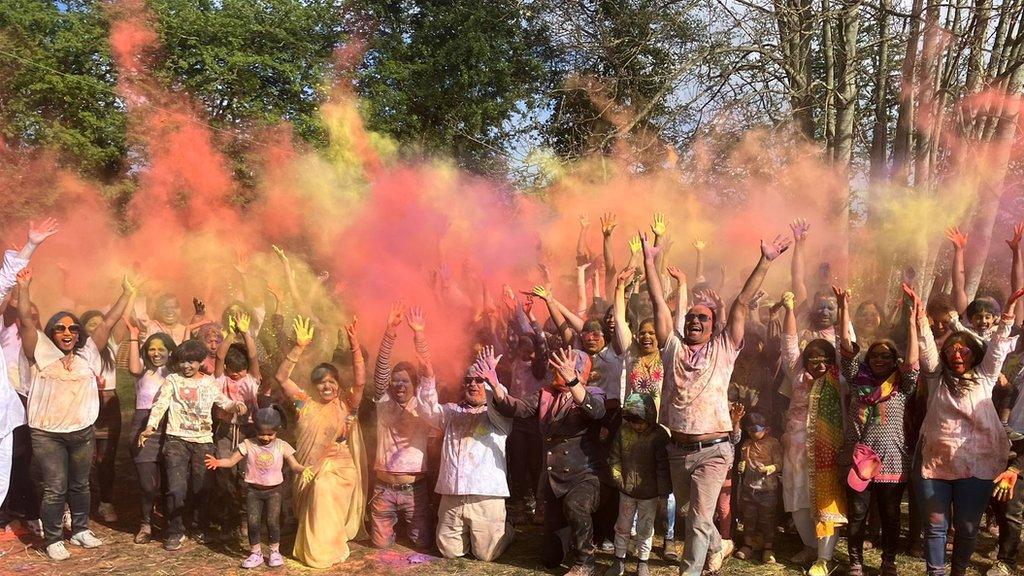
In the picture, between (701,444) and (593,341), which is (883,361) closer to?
(701,444)

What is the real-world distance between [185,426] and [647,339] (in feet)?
11.8

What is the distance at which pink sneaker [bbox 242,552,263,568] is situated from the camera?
18.9ft

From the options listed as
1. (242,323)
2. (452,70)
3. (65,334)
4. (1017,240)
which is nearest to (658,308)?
(1017,240)

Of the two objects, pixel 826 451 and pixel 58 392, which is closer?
pixel 826 451

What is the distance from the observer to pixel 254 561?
579cm

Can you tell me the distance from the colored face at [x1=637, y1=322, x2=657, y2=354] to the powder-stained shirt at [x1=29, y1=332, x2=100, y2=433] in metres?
4.21

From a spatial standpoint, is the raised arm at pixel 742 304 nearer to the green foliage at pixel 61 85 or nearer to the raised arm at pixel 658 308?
the raised arm at pixel 658 308

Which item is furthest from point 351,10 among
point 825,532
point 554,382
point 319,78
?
point 825,532

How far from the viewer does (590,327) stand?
647 cm

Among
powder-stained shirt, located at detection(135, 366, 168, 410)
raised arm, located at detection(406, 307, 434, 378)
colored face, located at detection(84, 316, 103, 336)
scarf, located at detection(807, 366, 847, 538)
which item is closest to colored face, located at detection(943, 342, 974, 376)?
scarf, located at detection(807, 366, 847, 538)

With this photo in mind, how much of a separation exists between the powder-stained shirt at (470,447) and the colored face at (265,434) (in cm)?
112

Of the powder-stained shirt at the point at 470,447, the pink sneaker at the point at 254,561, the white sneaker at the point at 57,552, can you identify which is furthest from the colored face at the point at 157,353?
the powder-stained shirt at the point at 470,447

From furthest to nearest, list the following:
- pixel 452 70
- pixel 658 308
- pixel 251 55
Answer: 1. pixel 251 55
2. pixel 452 70
3. pixel 658 308

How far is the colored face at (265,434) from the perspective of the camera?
5891mm
